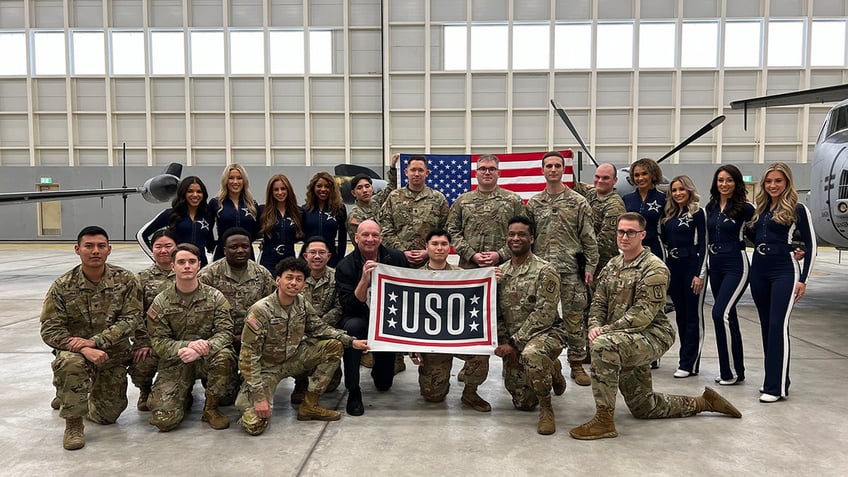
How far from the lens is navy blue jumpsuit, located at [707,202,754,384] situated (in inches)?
204

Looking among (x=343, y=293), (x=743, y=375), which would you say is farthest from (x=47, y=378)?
(x=743, y=375)

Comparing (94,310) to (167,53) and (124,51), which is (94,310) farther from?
(124,51)

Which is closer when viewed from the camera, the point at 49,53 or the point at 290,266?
the point at 290,266

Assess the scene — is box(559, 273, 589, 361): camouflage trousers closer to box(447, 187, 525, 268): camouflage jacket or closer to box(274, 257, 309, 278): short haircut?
box(447, 187, 525, 268): camouflage jacket

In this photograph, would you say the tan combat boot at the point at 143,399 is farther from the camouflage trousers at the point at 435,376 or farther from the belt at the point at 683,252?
the belt at the point at 683,252

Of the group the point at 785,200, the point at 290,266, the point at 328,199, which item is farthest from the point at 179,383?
the point at 785,200

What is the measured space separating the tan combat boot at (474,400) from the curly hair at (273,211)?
2326mm

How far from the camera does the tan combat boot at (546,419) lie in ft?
13.7

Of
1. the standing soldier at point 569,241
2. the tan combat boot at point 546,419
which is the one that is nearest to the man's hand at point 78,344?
the tan combat boot at point 546,419

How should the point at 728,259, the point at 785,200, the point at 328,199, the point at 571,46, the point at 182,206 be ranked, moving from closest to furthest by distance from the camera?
the point at 785,200 < the point at 728,259 < the point at 182,206 < the point at 328,199 < the point at 571,46

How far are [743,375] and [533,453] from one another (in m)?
2.68

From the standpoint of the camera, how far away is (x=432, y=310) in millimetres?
4902

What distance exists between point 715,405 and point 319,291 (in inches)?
128

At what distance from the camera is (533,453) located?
3.83 meters
